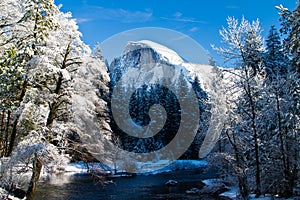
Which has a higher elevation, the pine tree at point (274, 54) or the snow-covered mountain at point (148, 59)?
the snow-covered mountain at point (148, 59)

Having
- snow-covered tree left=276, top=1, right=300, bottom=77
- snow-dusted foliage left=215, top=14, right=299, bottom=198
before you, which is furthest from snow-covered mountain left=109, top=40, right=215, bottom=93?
snow-covered tree left=276, top=1, right=300, bottom=77

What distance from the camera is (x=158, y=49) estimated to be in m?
177

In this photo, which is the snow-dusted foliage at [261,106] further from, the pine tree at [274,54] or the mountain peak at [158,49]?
the mountain peak at [158,49]

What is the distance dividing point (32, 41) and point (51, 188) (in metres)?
23.5

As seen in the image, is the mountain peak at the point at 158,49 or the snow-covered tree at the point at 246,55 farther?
the mountain peak at the point at 158,49

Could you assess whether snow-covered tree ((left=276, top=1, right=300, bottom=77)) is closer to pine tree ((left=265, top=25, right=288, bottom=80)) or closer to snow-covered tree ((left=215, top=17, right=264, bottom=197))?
snow-covered tree ((left=215, top=17, right=264, bottom=197))

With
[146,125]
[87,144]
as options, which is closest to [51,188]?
[87,144]

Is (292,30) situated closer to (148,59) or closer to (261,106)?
(261,106)

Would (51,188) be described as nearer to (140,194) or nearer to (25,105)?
(140,194)

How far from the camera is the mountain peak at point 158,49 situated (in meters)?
168

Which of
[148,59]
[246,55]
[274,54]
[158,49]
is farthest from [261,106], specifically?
[158,49]

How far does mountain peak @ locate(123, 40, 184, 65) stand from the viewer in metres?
168

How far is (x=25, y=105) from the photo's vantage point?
913 cm

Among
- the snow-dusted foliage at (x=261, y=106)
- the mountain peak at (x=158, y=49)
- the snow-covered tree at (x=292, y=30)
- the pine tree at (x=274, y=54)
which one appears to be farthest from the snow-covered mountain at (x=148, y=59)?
the snow-covered tree at (x=292, y=30)
